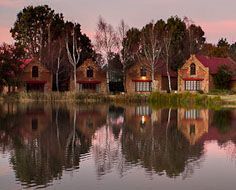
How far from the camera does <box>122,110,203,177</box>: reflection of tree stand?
18070mm

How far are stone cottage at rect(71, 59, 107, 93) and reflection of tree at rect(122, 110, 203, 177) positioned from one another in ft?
153

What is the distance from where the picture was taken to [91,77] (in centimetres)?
7662

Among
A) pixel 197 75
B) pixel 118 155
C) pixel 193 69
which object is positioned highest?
pixel 193 69

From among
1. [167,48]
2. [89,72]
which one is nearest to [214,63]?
[167,48]

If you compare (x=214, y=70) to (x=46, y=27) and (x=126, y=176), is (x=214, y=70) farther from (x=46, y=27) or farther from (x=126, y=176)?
(x=126, y=176)

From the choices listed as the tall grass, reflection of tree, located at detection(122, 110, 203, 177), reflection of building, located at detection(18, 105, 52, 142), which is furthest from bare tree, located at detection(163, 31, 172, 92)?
reflection of tree, located at detection(122, 110, 203, 177)

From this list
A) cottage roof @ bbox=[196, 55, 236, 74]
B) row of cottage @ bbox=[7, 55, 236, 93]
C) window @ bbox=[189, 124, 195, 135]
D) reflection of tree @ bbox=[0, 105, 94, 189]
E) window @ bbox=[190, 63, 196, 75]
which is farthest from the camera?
window @ bbox=[190, 63, 196, 75]

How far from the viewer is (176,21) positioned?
86.6m

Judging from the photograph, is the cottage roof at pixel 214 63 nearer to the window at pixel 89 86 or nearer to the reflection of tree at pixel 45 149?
the window at pixel 89 86

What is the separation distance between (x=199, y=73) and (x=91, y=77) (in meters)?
17.3

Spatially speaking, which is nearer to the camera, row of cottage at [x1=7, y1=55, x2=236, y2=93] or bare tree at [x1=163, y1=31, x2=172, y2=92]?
bare tree at [x1=163, y1=31, x2=172, y2=92]

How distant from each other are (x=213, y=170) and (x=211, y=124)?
15631mm

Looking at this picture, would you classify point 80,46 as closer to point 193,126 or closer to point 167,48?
point 167,48

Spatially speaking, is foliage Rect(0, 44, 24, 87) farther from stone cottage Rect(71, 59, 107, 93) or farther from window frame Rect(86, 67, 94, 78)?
window frame Rect(86, 67, 94, 78)
